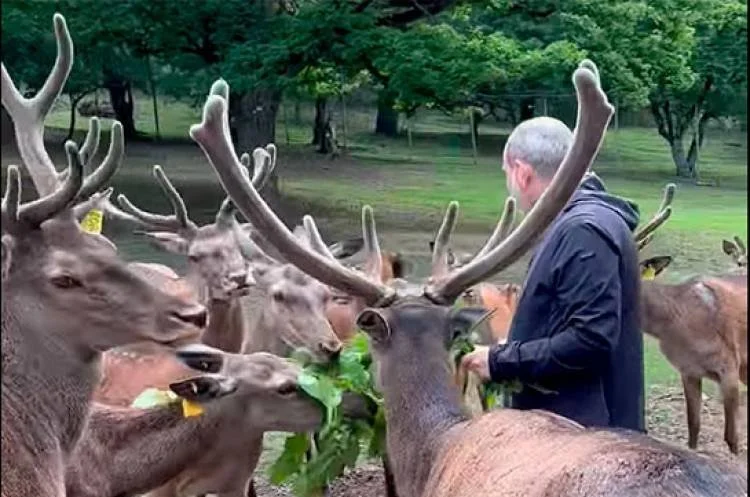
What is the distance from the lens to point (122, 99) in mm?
11992

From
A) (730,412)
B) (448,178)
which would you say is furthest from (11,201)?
(448,178)

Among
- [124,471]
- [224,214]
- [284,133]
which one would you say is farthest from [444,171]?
[124,471]

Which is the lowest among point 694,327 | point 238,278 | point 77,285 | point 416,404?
point 694,327

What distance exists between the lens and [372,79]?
1570 cm

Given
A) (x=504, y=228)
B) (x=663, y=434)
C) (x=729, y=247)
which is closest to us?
(x=504, y=228)

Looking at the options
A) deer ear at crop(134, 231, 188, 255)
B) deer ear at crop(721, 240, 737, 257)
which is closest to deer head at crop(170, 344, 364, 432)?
deer ear at crop(134, 231, 188, 255)

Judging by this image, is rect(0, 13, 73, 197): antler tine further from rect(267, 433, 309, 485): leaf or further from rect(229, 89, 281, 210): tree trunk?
rect(229, 89, 281, 210): tree trunk

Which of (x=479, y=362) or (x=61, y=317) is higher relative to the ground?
(x=61, y=317)

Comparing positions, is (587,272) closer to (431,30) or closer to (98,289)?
(98,289)

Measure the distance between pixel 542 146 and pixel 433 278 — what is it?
53 centimetres

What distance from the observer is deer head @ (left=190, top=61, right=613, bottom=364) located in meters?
3.38

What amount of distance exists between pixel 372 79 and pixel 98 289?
1231 cm

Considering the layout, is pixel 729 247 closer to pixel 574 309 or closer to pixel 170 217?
pixel 170 217

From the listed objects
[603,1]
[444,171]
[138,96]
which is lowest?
[444,171]
